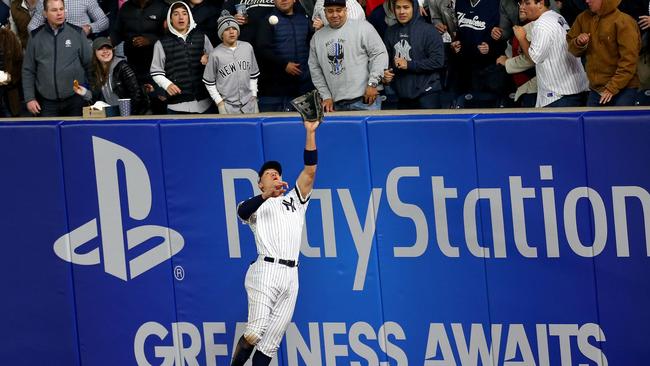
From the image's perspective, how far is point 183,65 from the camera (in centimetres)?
1545

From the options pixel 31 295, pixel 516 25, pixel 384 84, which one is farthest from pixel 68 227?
pixel 516 25

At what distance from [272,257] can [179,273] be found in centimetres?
129

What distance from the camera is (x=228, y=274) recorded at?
13469 mm

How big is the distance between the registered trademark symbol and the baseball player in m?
0.96

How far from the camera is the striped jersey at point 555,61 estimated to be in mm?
14000

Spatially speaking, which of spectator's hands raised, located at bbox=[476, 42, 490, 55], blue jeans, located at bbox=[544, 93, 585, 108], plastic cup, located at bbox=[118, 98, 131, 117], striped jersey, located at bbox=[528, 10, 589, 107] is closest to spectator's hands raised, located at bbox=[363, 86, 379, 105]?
spectator's hands raised, located at bbox=[476, 42, 490, 55]

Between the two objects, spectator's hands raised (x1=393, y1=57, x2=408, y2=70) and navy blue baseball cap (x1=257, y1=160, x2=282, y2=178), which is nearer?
navy blue baseball cap (x1=257, y1=160, x2=282, y2=178)

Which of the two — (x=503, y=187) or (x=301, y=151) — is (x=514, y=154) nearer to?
(x=503, y=187)

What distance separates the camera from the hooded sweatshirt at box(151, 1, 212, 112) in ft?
50.6

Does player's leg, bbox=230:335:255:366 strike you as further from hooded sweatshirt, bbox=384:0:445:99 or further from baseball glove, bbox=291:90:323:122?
hooded sweatshirt, bbox=384:0:445:99

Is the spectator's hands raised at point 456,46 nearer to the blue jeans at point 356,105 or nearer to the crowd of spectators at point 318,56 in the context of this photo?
the crowd of spectators at point 318,56

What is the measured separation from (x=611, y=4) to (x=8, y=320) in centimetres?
647

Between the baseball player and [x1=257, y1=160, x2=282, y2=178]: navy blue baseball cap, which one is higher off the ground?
[x1=257, y1=160, x2=282, y2=178]: navy blue baseball cap

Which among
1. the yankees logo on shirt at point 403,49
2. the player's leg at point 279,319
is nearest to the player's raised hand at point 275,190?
the player's leg at point 279,319
